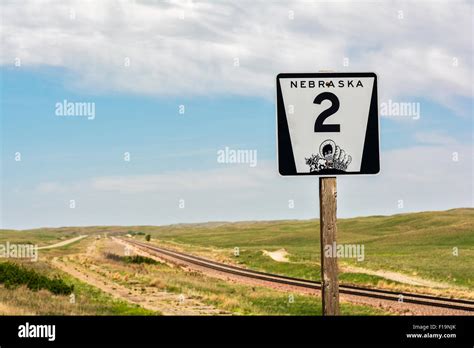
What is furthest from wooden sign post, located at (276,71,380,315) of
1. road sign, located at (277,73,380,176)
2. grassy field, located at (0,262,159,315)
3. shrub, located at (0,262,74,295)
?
shrub, located at (0,262,74,295)

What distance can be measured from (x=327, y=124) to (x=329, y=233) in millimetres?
1171

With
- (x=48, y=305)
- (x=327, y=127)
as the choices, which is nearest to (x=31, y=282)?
(x=48, y=305)

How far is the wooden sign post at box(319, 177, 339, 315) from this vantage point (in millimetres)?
6660

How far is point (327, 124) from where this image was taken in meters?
6.61

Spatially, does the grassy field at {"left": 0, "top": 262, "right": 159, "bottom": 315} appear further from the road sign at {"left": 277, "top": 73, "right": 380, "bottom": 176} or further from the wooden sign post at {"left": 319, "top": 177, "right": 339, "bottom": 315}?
the road sign at {"left": 277, "top": 73, "right": 380, "bottom": 176}

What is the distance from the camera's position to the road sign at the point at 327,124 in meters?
6.58

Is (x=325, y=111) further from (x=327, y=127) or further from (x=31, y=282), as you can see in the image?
(x=31, y=282)

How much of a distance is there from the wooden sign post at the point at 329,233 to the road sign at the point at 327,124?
181mm

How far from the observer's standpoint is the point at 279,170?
6.61 meters

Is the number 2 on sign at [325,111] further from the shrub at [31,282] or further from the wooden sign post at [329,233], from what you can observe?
the shrub at [31,282]
